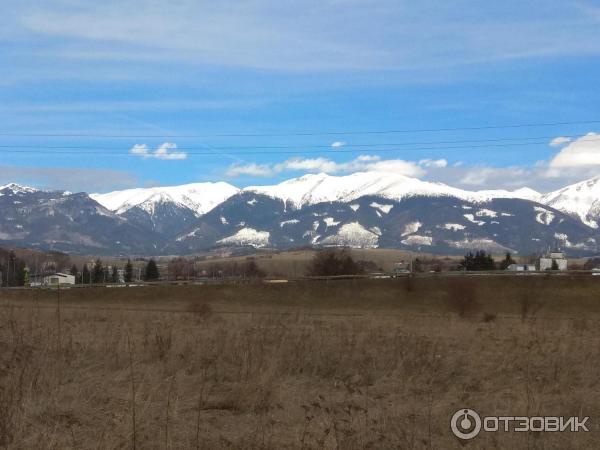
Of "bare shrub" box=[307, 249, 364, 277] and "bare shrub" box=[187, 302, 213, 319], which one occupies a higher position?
"bare shrub" box=[307, 249, 364, 277]

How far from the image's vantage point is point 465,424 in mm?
10312

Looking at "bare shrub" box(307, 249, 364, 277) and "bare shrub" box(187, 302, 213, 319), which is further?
"bare shrub" box(307, 249, 364, 277)

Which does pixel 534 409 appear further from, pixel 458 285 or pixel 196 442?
pixel 458 285

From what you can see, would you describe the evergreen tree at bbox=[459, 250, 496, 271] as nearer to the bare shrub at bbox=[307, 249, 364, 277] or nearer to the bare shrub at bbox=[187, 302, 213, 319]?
the bare shrub at bbox=[307, 249, 364, 277]

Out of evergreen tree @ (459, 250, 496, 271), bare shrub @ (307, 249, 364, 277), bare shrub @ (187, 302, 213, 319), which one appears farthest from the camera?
evergreen tree @ (459, 250, 496, 271)

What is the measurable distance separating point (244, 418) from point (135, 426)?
1836mm

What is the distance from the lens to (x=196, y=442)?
8953 millimetres

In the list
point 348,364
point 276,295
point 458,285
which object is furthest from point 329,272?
point 348,364

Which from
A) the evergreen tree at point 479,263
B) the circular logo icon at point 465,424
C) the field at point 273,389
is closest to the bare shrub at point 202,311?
the field at point 273,389

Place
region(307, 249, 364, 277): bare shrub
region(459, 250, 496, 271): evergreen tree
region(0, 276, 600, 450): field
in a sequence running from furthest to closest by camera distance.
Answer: region(459, 250, 496, 271): evergreen tree → region(307, 249, 364, 277): bare shrub → region(0, 276, 600, 450): field

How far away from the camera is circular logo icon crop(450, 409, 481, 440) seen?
9.94m

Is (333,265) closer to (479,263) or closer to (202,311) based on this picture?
(479,263)

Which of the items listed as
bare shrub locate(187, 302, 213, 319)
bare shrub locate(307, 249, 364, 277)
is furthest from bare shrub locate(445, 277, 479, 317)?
bare shrub locate(307, 249, 364, 277)

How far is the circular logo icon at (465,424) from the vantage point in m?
9.94
